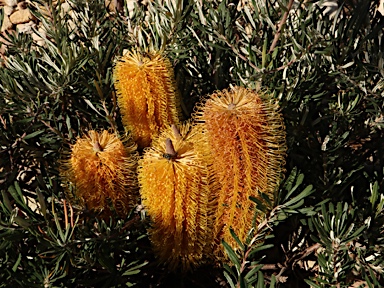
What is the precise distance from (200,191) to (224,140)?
0.10m

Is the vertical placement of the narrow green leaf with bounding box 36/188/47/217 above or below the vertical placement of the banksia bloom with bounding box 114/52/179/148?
below

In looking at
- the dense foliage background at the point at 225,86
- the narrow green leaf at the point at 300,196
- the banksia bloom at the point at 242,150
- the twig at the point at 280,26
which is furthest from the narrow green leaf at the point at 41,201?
the twig at the point at 280,26

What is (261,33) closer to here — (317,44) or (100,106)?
(317,44)

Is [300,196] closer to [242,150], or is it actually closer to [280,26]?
[242,150]

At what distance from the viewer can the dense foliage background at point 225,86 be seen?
3.29 ft

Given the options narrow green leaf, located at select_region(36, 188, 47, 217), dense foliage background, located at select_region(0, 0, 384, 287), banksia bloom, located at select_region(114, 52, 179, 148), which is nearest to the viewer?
narrow green leaf, located at select_region(36, 188, 47, 217)

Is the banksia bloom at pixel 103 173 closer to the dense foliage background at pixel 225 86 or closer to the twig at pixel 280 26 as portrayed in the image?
the dense foliage background at pixel 225 86

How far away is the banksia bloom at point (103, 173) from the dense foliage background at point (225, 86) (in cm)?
3

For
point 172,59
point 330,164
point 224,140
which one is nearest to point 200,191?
point 224,140

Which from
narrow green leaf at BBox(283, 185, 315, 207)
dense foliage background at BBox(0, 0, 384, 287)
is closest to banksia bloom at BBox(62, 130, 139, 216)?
dense foliage background at BBox(0, 0, 384, 287)

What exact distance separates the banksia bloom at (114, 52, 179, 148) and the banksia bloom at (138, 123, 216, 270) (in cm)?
8

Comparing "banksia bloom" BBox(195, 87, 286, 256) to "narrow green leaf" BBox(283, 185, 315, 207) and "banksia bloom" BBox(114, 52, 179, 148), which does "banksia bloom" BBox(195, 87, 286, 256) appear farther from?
"banksia bloom" BBox(114, 52, 179, 148)

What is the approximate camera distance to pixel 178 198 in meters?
1.00

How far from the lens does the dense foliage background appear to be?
1004mm
